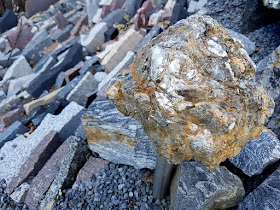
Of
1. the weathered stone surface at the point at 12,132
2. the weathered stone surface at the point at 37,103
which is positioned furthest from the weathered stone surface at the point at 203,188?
the weathered stone surface at the point at 37,103

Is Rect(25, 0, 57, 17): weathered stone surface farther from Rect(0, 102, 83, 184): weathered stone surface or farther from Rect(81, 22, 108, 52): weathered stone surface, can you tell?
Rect(0, 102, 83, 184): weathered stone surface

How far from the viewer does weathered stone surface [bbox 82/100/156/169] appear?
6.79 feet

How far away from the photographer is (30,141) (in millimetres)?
2785

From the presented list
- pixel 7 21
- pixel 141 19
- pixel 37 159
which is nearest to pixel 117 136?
pixel 37 159

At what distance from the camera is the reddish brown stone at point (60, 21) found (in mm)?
6090

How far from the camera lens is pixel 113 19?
201 inches

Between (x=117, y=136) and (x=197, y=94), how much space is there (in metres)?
1.28

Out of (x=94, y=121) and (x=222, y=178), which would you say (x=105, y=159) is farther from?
(x=222, y=178)

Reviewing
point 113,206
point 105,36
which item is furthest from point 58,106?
point 105,36

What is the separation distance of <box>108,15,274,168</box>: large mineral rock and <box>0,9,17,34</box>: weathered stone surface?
739cm

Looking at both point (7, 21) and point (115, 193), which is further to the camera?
point (7, 21)

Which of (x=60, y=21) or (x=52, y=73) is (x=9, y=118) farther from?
(x=60, y=21)

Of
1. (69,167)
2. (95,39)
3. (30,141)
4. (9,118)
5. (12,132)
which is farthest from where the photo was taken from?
(95,39)

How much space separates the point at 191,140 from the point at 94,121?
1.32 meters
